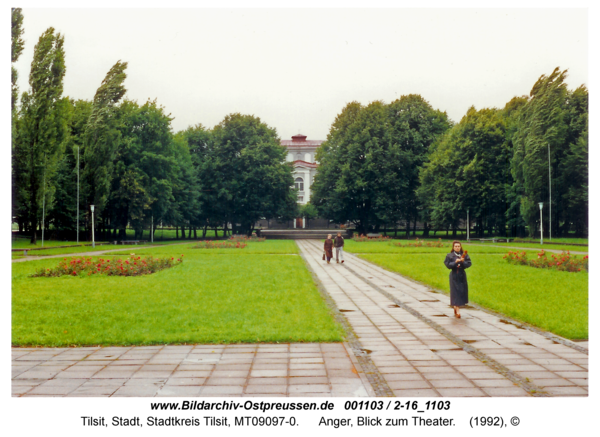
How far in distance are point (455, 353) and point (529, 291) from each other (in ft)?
20.4

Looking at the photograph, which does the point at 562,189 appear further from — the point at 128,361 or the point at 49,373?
the point at 49,373

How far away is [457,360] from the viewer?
525cm

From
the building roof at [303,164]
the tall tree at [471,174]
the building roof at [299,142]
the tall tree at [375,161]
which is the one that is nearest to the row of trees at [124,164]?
the tall tree at [375,161]

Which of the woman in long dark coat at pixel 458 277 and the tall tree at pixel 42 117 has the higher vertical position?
the tall tree at pixel 42 117

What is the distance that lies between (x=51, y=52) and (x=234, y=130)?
40.7 meters

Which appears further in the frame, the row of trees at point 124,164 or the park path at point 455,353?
the row of trees at point 124,164

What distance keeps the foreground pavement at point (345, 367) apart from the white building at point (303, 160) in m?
61.2

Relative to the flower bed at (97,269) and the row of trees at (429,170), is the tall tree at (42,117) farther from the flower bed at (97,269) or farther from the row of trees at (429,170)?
the row of trees at (429,170)

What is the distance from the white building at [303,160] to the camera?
223 ft

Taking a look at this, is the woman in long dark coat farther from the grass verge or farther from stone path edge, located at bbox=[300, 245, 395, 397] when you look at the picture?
stone path edge, located at bbox=[300, 245, 395, 397]

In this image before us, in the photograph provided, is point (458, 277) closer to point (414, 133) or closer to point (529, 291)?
point (529, 291)

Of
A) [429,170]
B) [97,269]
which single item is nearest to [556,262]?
[97,269]

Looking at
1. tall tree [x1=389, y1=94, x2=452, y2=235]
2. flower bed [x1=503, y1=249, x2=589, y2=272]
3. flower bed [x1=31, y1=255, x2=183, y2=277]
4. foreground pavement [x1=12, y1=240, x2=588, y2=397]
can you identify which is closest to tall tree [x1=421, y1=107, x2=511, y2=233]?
tall tree [x1=389, y1=94, x2=452, y2=235]

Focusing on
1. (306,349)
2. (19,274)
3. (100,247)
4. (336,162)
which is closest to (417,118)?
(336,162)
